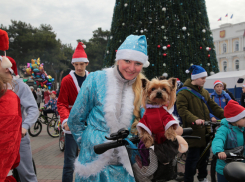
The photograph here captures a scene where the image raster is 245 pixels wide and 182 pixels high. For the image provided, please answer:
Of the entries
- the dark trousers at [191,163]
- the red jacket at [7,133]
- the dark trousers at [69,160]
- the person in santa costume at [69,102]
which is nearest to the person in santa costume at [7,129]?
the red jacket at [7,133]

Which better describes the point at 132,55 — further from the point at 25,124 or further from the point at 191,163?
the point at 191,163

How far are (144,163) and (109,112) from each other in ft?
1.75

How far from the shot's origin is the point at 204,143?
152 inches

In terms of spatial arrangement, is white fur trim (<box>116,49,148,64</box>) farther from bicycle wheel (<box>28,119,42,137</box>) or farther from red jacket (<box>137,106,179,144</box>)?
bicycle wheel (<box>28,119,42,137</box>)

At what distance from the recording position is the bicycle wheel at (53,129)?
8.62 meters

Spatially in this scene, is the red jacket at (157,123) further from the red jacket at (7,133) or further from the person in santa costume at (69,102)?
the person in santa costume at (69,102)

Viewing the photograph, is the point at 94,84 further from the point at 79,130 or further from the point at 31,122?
the point at 31,122

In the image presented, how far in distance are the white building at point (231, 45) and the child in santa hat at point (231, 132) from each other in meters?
59.0

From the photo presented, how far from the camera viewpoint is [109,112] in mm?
1688

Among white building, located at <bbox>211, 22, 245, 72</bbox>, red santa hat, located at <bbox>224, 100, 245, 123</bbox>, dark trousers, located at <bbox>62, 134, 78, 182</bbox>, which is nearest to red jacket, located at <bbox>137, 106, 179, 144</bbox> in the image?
red santa hat, located at <bbox>224, 100, 245, 123</bbox>

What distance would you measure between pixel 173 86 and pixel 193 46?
667 cm

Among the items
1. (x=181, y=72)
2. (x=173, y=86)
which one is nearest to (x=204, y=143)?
(x=173, y=86)

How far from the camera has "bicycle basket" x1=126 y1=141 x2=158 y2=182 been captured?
4.18 ft

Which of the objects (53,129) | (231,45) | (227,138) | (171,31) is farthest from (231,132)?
(231,45)
